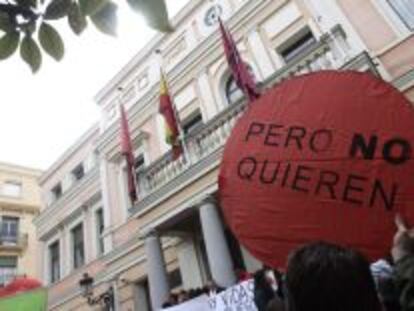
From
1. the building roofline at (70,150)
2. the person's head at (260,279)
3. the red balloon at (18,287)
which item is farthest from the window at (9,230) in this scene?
the person's head at (260,279)

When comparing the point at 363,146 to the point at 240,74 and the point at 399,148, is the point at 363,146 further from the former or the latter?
the point at 240,74

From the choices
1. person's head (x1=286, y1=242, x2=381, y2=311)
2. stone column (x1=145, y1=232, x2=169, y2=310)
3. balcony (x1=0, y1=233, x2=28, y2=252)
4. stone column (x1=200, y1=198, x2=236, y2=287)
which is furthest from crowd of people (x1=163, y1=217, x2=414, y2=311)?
balcony (x1=0, y1=233, x2=28, y2=252)

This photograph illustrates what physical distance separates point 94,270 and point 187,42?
7.93m

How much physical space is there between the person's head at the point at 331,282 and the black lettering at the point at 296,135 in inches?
40.8

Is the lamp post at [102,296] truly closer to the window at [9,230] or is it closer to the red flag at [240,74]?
the red flag at [240,74]

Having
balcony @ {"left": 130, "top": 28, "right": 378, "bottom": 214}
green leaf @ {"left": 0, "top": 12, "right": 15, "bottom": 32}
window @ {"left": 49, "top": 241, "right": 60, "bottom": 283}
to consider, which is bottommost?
green leaf @ {"left": 0, "top": 12, "right": 15, "bottom": 32}

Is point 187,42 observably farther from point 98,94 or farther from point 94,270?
point 94,270

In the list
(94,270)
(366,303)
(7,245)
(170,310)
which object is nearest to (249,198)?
(366,303)

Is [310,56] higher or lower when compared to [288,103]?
higher

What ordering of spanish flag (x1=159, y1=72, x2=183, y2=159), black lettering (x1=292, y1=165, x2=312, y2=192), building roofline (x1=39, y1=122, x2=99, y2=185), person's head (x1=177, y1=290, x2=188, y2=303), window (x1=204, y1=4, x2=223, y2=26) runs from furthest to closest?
building roofline (x1=39, y1=122, x2=99, y2=185) → window (x1=204, y1=4, x2=223, y2=26) → spanish flag (x1=159, y1=72, x2=183, y2=159) → person's head (x1=177, y1=290, x2=188, y2=303) → black lettering (x1=292, y1=165, x2=312, y2=192)

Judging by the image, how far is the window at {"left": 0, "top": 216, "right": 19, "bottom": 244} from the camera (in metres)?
32.3

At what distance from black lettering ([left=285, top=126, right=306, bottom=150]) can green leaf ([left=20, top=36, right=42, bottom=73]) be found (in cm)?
130

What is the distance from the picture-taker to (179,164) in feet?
37.0

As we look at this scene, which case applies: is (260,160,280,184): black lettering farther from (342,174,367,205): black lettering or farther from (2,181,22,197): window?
(2,181,22,197): window
